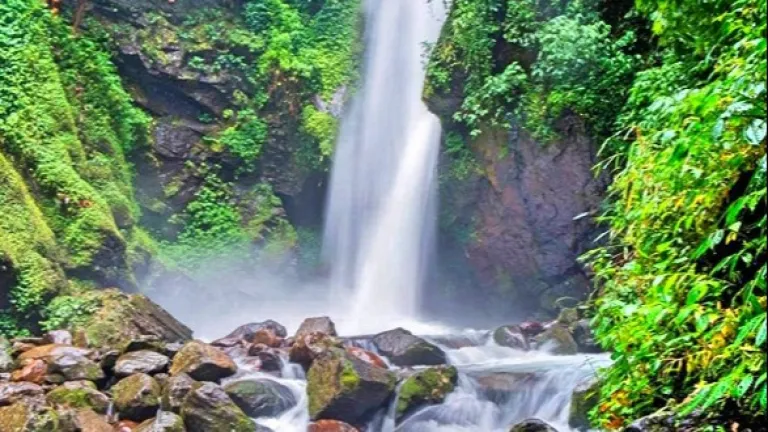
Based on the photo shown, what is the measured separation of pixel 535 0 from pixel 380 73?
21.1 ft

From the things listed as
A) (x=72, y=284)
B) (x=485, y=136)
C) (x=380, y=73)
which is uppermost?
(x=380, y=73)

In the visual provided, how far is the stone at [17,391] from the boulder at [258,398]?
180 cm

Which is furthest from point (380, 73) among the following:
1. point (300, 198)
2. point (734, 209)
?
point (734, 209)

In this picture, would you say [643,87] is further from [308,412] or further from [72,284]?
[72,284]

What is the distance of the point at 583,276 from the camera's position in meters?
10.1

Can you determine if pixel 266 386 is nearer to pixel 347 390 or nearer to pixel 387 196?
pixel 347 390

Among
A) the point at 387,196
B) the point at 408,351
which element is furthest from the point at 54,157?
the point at 387,196

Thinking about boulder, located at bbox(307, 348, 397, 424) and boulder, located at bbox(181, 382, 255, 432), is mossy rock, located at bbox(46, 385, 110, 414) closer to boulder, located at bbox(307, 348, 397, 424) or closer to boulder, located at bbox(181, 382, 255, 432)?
boulder, located at bbox(181, 382, 255, 432)

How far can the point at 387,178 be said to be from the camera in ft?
47.0

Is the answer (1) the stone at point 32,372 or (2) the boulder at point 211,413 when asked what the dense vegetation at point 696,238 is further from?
(1) the stone at point 32,372

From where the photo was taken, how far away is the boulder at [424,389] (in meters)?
6.69

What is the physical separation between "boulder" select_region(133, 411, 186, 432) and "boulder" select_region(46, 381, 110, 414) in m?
0.59

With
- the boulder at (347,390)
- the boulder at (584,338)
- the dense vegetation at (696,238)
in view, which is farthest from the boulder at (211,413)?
the boulder at (584,338)

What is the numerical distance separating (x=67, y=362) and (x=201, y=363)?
1.37 metres
